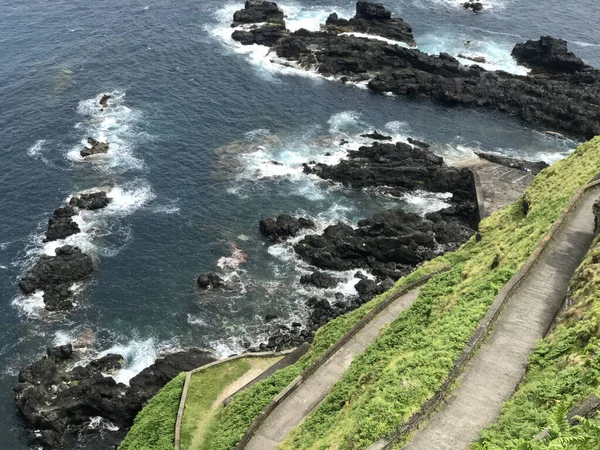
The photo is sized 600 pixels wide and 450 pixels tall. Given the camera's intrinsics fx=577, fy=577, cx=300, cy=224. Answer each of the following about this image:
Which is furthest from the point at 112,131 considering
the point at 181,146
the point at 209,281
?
the point at 209,281

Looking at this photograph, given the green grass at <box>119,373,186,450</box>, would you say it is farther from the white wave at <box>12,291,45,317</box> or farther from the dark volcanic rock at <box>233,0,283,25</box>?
the dark volcanic rock at <box>233,0,283,25</box>

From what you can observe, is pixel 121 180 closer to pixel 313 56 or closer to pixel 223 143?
pixel 223 143

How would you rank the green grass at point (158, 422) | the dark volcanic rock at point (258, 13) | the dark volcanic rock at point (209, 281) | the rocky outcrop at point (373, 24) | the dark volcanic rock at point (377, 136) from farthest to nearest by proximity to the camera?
the dark volcanic rock at point (258, 13)
the rocky outcrop at point (373, 24)
the dark volcanic rock at point (377, 136)
the dark volcanic rock at point (209, 281)
the green grass at point (158, 422)

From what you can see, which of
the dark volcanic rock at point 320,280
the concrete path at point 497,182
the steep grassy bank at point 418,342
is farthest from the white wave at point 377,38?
the steep grassy bank at point 418,342

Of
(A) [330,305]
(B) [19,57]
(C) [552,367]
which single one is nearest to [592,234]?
(C) [552,367]

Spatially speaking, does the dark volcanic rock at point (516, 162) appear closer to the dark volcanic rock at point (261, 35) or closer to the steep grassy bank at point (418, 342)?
the steep grassy bank at point (418, 342)

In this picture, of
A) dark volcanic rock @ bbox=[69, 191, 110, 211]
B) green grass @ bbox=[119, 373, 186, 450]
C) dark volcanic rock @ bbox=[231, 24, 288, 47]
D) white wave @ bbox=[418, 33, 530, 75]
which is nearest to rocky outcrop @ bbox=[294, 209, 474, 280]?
green grass @ bbox=[119, 373, 186, 450]

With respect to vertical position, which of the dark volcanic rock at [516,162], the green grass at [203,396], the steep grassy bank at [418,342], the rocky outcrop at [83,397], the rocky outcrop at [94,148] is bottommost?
the rocky outcrop at [83,397]
